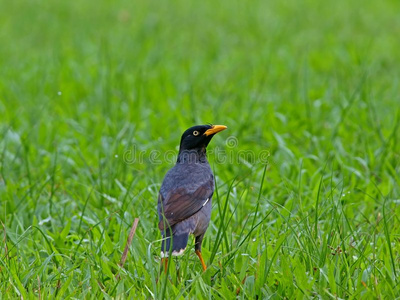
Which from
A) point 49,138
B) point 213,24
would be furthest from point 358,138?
point 213,24

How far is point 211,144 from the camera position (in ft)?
21.7

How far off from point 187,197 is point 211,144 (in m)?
2.35

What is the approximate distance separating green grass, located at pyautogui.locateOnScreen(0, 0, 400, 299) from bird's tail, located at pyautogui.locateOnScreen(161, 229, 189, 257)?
0.51 ft

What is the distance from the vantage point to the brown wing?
4098 mm

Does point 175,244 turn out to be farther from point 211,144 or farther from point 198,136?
point 211,144

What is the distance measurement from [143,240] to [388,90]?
17.3 ft

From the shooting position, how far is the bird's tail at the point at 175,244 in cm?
375

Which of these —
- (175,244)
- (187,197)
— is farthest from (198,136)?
(175,244)

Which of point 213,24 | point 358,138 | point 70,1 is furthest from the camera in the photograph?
point 70,1

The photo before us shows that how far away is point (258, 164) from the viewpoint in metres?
6.02

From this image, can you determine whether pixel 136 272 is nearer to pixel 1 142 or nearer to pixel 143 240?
pixel 143 240

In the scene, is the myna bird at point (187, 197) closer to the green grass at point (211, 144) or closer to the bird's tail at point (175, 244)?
the bird's tail at point (175, 244)

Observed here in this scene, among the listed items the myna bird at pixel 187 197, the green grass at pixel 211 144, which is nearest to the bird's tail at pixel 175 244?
the myna bird at pixel 187 197

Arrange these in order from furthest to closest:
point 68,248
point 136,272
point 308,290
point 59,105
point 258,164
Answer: point 59,105, point 258,164, point 68,248, point 136,272, point 308,290
